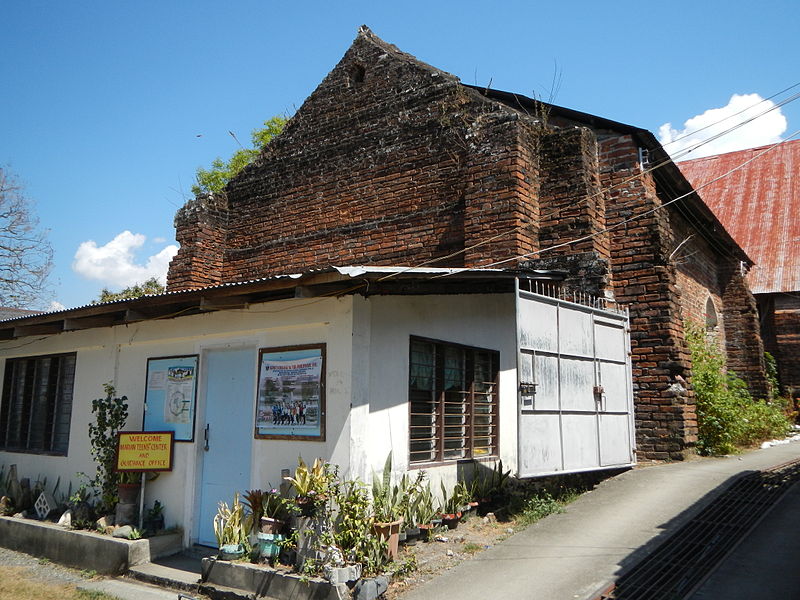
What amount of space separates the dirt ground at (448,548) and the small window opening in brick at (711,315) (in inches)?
393

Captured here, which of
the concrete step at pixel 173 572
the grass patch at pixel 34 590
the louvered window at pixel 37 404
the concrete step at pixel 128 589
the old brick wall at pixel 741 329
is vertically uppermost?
the old brick wall at pixel 741 329

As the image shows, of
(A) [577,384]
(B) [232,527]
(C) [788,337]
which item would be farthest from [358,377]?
(C) [788,337]

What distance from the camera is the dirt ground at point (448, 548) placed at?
18.2 ft

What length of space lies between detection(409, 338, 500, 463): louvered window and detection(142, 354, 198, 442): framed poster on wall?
8.93 ft

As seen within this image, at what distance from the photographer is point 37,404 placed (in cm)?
981

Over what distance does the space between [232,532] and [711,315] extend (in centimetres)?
1297

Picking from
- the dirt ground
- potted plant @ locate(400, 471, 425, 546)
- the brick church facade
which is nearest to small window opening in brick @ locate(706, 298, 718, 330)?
the brick church facade

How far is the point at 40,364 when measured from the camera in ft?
33.0

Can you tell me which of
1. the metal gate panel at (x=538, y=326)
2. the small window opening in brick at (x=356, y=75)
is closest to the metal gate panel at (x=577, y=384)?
the metal gate panel at (x=538, y=326)

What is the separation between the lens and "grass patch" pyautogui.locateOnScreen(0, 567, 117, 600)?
602 cm

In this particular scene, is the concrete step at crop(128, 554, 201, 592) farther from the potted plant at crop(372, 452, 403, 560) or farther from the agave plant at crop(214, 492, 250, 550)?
the potted plant at crop(372, 452, 403, 560)

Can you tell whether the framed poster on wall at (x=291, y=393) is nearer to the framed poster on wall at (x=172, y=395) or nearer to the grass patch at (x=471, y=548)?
the framed poster on wall at (x=172, y=395)

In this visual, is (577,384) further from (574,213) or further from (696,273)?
(696,273)

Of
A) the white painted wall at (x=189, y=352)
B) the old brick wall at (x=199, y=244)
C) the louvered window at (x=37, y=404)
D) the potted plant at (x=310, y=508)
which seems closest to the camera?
the potted plant at (x=310, y=508)
